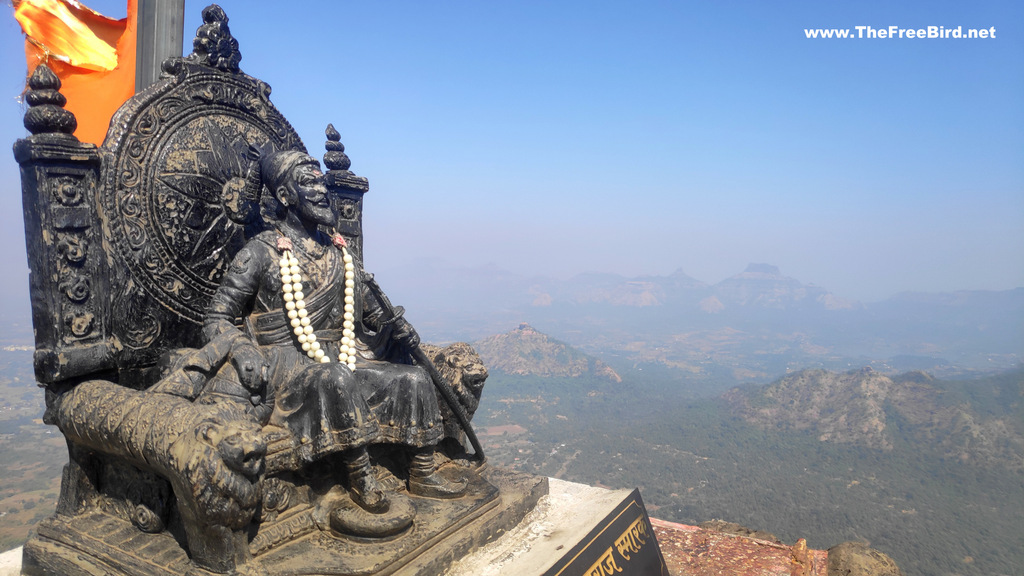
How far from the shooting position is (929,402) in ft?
67.1

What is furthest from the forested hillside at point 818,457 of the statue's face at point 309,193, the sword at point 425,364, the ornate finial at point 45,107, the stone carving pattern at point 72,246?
the ornate finial at point 45,107

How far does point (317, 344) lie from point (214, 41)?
2299mm

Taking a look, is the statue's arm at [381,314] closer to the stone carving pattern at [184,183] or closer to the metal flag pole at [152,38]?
the stone carving pattern at [184,183]

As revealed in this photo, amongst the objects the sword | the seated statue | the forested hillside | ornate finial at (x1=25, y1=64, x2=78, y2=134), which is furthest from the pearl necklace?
the forested hillside

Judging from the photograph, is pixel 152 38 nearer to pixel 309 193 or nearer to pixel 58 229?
pixel 58 229

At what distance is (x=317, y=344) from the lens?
4.08m

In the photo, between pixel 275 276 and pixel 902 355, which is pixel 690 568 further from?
pixel 902 355

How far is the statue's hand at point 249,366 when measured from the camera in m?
3.61

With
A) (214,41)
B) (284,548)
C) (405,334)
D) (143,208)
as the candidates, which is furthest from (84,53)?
(284,548)

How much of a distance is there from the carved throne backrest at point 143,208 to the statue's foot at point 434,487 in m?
1.85

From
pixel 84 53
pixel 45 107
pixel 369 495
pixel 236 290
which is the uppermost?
pixel 84 53

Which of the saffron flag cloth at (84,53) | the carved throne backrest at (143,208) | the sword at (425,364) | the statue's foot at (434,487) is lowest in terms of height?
the statue's foot at (434,487)

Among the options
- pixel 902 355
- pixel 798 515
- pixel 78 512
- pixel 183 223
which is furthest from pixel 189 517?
pixel 902 355

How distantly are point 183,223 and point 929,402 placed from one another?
901 inches
